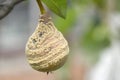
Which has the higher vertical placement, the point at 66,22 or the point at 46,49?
the point at 66,22

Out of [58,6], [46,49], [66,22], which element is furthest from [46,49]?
[66,22]

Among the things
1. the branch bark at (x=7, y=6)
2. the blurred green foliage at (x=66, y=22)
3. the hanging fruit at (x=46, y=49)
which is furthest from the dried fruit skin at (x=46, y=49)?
the blurred green foliage at (x=66, y=22)

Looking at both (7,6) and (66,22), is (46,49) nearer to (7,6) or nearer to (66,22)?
(7,6)

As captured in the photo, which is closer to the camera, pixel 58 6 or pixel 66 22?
pixel 58 6

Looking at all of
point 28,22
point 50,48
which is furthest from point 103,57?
point 28,22

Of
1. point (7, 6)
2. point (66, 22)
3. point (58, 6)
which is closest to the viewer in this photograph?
point (7, 6)

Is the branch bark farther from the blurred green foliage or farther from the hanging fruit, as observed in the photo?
the blurred green foliage

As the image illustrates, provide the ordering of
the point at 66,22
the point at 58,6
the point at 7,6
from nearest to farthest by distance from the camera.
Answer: the point at 7,6 < the point at 58,6 < the point at 66,22
